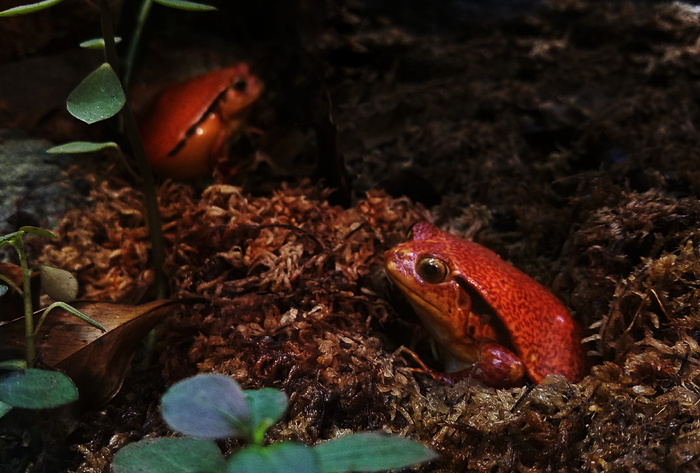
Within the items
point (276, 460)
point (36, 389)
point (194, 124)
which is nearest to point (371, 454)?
point (276, 460)

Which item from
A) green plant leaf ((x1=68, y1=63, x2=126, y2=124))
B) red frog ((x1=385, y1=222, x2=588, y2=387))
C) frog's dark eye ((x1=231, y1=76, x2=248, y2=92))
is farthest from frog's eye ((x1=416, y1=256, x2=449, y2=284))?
frog's dark eye ((x1=231, y1=76, x2=248, y2=92))

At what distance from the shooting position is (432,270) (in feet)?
4.53

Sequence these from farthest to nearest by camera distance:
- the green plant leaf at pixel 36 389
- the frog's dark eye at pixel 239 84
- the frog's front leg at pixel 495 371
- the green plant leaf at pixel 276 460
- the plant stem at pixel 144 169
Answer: the frog's dark eye at pixel 239 84, the frog's front leg at pixel 495 371, the plant stem at pixel 144 169, the green plant leaf at pixel 36 389, the green plant leaf at pixel 276 460

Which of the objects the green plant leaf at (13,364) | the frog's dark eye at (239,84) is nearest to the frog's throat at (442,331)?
the green plant leaf at (13,364)

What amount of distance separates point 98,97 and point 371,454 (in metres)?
0.81

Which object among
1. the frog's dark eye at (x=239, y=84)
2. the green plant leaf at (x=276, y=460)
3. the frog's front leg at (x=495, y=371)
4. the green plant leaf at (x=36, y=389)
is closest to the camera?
the green plant leaf at (x=276, y=460)

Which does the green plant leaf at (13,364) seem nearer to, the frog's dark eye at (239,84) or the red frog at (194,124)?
the red frog at (194,124)

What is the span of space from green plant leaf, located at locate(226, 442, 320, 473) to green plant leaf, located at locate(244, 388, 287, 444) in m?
0.03

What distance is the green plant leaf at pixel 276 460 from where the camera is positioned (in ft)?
2.35

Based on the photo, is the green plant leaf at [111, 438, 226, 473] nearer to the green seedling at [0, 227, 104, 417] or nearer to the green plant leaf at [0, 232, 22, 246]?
the green seedling at [0, 227, 104, 417]

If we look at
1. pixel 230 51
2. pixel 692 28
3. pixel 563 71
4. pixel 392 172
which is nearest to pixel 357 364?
pixel 392 172

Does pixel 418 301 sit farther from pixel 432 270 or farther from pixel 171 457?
pixel 171 457

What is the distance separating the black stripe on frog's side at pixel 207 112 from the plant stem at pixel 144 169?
1.30 ft

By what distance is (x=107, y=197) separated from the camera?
5.84ft
